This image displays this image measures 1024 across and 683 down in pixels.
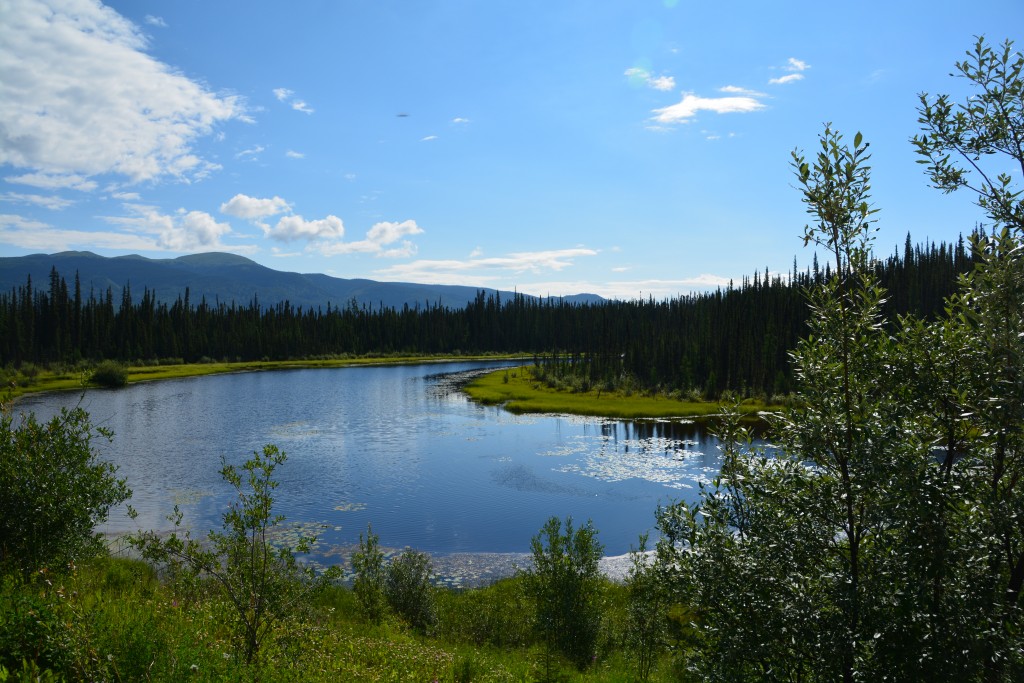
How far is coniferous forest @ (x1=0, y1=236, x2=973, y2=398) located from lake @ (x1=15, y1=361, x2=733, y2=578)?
15.5m

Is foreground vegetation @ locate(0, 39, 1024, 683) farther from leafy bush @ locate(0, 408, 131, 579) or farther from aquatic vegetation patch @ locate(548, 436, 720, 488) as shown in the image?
aquatic vegetation patch @ locate(548, 436, 720, 488)

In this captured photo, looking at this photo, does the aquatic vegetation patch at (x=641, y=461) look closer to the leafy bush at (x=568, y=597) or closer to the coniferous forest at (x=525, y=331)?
the coniferous forest at (x=525, y=331)

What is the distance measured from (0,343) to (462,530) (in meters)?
120

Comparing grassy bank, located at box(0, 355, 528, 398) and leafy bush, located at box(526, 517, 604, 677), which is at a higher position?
grassy bank, located at box(0, 355, 528, 398)

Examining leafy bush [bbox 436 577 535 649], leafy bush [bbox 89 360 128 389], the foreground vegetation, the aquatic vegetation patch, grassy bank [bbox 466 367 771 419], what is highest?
the foreground vegetation

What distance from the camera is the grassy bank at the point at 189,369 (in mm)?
81062

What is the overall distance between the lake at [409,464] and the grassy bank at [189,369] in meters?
12.9

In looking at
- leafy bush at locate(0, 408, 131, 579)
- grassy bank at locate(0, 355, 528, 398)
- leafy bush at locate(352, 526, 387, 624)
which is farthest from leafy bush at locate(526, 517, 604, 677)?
Result: grassy bank at locate(0, 355, 528, 398)

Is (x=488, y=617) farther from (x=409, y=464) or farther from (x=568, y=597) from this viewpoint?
(x=409, y=464)

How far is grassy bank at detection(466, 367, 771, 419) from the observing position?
64.4m

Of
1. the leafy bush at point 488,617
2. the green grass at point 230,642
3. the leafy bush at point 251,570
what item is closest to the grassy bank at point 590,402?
the leafy bush at point 488,617

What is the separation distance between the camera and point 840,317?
A: 6863mm

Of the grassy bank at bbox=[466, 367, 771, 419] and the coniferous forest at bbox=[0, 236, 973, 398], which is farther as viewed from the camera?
the coniferous forest at bbox=[0, 236, 973, 398]

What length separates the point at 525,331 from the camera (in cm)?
18838
